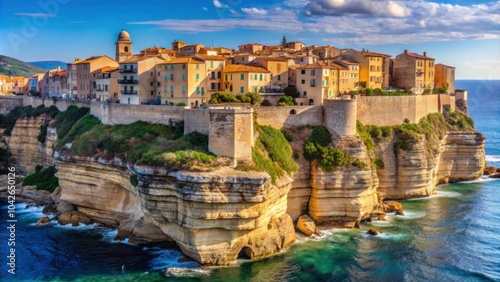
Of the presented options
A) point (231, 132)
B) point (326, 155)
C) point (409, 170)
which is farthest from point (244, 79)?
point (409, 170)

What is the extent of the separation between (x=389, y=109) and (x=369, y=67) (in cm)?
797

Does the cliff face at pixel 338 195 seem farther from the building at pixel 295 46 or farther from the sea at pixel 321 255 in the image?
the building at pixel 295 46

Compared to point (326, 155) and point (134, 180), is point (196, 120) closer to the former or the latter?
point (134, 180)

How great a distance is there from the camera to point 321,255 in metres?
29.7

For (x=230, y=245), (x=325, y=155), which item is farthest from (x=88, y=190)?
(x=325, y=155)

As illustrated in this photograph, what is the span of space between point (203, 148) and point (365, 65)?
78.6 feet

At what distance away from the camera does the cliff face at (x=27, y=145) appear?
165 feet

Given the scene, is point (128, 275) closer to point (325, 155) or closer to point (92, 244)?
point (92, 244)

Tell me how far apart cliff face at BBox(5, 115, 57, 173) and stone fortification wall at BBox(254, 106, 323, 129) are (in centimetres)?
2379

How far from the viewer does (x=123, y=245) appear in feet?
104

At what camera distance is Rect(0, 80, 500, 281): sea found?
27250 millimetres

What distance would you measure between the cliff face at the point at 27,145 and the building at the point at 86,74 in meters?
5.29

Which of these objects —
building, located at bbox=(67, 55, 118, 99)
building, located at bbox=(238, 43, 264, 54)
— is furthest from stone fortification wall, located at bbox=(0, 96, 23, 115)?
building, located at bbox=(238, 43, 264, 54)

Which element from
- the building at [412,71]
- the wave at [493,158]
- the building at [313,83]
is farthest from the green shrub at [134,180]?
the wave at [493,158]
